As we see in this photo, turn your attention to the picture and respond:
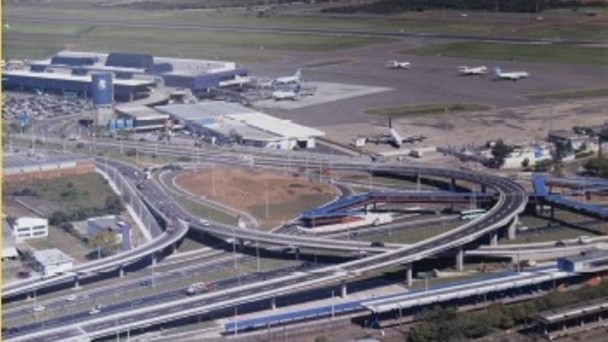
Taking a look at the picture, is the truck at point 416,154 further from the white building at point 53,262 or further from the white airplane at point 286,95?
the white building at point 53,262

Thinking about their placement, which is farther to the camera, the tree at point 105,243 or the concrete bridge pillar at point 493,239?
the concrete bridge pillar at point 493,239

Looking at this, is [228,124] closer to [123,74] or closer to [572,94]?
[123,74]

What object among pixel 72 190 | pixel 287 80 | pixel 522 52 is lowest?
pixel 72 190

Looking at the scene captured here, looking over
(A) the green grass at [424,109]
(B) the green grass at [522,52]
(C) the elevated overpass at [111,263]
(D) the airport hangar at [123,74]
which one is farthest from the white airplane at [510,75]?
(C) the elevated overpass at [111,263]

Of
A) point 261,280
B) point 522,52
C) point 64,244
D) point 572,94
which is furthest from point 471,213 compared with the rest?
point 522,52

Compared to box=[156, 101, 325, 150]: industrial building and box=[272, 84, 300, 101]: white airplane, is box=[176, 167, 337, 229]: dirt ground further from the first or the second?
box=[272, 84, 300, 101]: white airplane

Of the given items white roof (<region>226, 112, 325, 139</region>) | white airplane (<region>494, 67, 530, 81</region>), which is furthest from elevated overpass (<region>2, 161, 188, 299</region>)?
white airplane (<region>494, 67, 530, 81</region>)

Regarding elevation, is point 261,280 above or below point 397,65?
below
